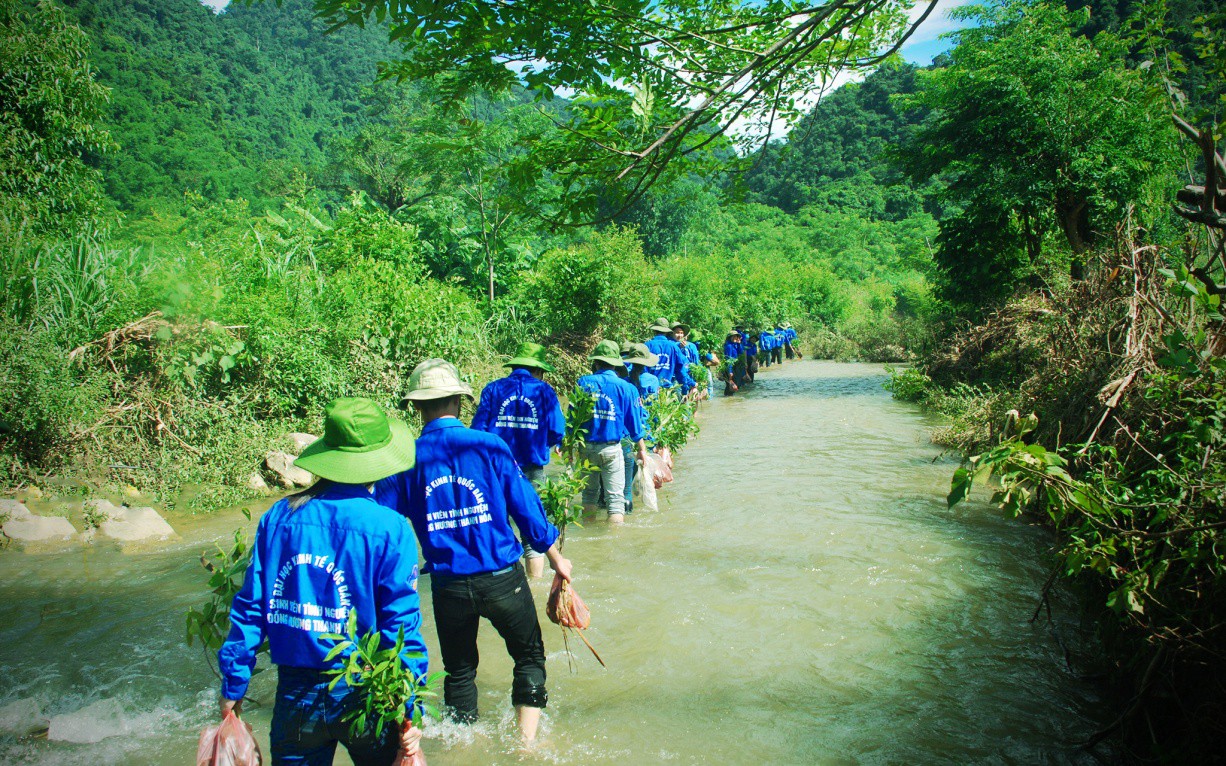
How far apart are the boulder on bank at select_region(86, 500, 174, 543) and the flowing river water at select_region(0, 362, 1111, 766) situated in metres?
0.27

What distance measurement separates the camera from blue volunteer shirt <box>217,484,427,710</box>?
270cm

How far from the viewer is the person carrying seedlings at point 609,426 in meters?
7.32

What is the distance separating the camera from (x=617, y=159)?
384 centimetres

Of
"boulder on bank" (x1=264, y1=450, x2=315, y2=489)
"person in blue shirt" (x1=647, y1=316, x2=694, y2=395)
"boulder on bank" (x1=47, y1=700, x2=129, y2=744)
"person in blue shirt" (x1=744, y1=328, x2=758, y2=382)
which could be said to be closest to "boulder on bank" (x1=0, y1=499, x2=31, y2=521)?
"boulder on bank" (x1=264, y1=450, x2=315, y2=489)

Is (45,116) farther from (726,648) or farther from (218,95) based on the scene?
(218,95)

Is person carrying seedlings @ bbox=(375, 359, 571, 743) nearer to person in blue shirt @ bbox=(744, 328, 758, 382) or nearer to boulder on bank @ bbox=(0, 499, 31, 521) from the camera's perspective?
boulder on bank @ bbox=(0, 499, 31, 521)

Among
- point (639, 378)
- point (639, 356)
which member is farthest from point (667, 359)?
point (639, 356)

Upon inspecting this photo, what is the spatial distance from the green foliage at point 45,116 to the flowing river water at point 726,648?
7072mm

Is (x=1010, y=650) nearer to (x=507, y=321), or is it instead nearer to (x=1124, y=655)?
(x=1124, y=655)

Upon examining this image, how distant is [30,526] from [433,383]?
6.10 metres

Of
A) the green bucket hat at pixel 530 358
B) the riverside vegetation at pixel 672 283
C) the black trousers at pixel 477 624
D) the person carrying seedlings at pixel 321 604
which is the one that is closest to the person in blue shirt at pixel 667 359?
the riverside vegetation at pixel 672 283

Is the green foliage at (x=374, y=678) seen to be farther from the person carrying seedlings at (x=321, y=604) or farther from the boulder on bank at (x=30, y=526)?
the boulder on bank at (x=30, y=526)

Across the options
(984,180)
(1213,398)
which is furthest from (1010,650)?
(984,180)

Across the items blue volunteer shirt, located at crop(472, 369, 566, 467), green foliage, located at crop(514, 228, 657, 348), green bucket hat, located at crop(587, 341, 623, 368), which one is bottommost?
blue volunteer shirt, located at crop(472, 369, 566, 467)
